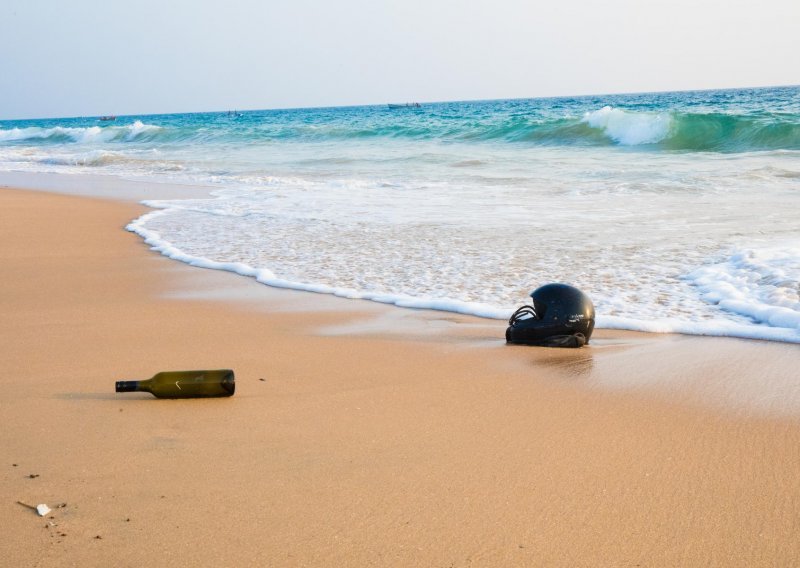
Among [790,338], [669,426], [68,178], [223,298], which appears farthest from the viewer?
[68,178]

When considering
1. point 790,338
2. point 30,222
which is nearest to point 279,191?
point 30,222

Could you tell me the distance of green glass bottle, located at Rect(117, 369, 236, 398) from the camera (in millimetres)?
3123

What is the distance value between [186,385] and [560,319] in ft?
6.07

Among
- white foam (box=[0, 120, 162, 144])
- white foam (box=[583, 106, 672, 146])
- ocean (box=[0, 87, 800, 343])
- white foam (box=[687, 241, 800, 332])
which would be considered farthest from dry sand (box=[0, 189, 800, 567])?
white foam (box=[0, 120, 162, 144])

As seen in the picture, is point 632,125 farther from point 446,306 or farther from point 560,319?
point 560,319

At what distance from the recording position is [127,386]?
10.2ft

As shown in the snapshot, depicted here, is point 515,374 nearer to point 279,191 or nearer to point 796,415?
point 796,415

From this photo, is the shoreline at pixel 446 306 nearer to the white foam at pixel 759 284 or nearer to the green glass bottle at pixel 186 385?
the white foam at pixel 759 284

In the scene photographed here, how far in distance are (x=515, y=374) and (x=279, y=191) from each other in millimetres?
9688

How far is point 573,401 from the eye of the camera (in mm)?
3197

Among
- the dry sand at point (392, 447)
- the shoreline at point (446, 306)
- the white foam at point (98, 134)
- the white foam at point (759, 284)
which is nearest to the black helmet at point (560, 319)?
the dry sand at point (392, 447)

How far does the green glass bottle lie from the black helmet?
1.60 metres

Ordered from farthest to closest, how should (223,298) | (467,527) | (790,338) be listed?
(223,298), (790,338), (467,527)

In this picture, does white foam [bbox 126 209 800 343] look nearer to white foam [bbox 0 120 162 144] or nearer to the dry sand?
the dry sand
